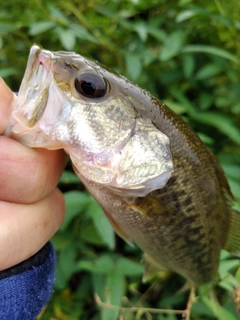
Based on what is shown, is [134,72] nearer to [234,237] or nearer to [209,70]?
[209,70]

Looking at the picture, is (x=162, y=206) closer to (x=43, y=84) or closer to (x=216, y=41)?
(x=43, y=84)

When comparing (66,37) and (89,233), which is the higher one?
(66,37)

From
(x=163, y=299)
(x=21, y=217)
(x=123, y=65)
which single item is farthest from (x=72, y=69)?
(x=163, y=299)

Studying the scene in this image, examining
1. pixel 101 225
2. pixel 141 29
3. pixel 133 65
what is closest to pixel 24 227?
pixel 101 225

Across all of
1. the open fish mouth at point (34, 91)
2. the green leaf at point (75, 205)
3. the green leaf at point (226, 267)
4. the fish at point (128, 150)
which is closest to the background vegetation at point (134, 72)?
the green leaf at point (75, 205)

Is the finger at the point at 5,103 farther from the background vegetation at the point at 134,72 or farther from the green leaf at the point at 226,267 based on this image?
the green leaf at the point at 226,267

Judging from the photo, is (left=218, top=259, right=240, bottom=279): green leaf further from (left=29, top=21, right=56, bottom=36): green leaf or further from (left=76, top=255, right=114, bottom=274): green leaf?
(left=29, top=21, right=56, bottom=36): green leaf
